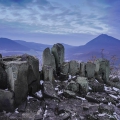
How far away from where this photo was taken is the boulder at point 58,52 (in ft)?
40.4

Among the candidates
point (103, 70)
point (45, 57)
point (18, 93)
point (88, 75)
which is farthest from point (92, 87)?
point (18, 93)

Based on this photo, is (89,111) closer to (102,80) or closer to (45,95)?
(45,95)

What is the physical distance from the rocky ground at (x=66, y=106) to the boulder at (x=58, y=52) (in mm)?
2272

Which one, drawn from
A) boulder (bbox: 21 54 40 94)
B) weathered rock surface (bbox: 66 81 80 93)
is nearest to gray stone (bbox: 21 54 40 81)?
boulder (bbox: 21 54 40 94)

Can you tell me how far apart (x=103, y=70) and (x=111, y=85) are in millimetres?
1283

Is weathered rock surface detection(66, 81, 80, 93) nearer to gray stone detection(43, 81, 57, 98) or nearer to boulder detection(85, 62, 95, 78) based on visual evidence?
gray stone detection(43, 81, 57, 98)

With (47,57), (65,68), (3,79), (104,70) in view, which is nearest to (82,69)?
(65,68)

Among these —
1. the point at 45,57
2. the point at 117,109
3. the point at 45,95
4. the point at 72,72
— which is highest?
the point at 45,57

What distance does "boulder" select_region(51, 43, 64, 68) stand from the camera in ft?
40.4

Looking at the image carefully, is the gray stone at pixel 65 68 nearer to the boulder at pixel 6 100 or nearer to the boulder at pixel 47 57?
the boulder at pixel 47 57

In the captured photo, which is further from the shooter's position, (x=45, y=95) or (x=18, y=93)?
(x=45, y=95)

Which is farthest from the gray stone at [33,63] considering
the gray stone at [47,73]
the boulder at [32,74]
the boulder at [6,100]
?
the boulder at [6,100]

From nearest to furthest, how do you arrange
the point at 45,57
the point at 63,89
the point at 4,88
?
the point at 4,88, the point at 63,89, the point at 45,57

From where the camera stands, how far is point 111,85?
12.3m
